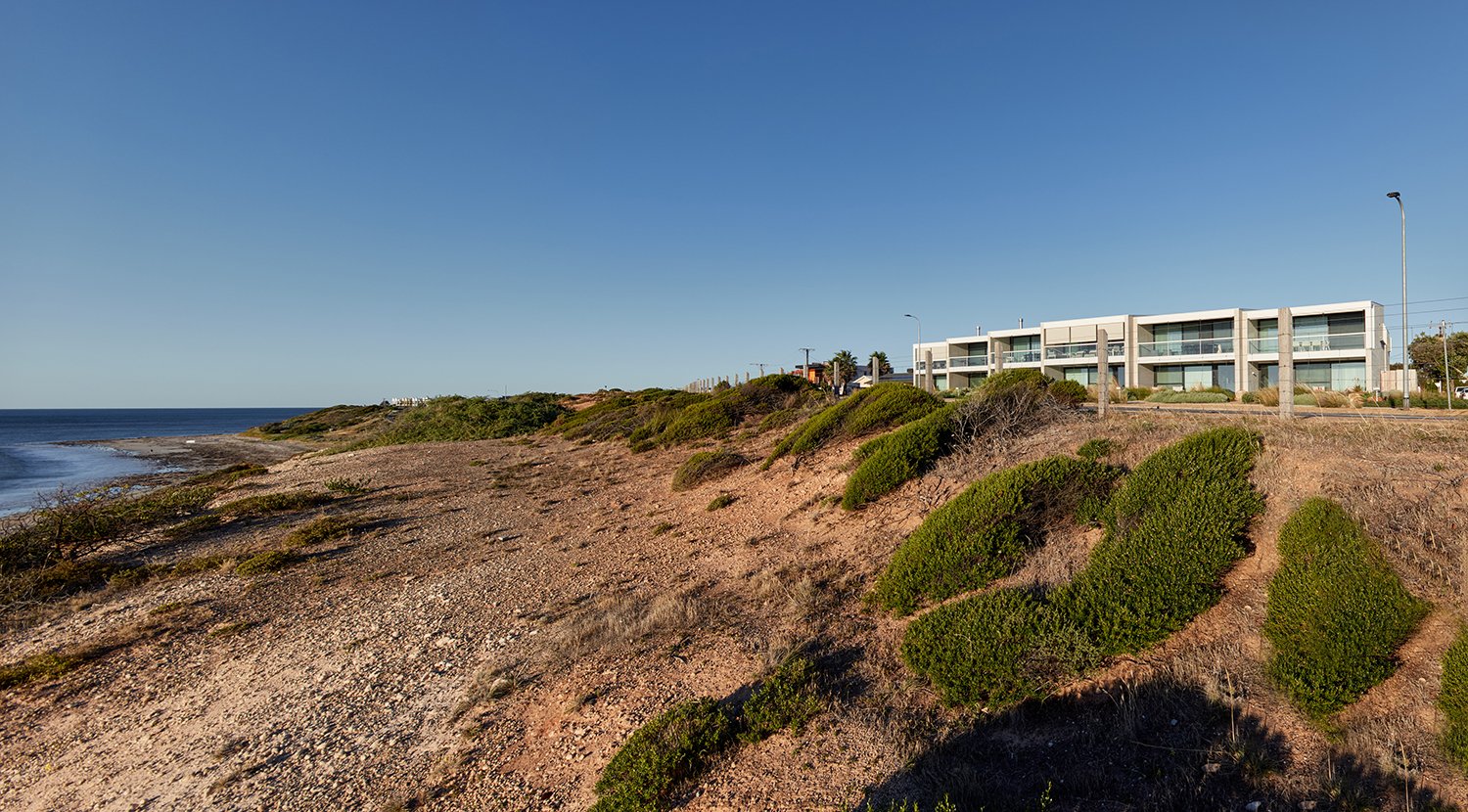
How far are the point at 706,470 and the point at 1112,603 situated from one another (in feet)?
36.3

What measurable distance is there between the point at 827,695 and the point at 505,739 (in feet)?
9.77

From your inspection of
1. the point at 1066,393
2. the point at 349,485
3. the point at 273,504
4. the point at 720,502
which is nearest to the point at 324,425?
the point at 349,485

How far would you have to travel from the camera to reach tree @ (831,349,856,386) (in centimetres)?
5403

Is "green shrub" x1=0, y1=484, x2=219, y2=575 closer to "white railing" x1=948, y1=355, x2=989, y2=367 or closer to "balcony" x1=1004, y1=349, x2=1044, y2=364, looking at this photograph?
"balcony" x1=1004, y1=349, x2=1044, y2=364

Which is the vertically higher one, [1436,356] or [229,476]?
[1436,356]

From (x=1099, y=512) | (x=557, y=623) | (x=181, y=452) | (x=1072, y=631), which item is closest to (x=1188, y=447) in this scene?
(x=1099, y=512)

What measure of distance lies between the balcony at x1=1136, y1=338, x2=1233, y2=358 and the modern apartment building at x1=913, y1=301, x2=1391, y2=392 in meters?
0.05

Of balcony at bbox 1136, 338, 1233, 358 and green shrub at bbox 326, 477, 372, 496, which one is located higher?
balcony at bbox 1136, 338, 1233, 358

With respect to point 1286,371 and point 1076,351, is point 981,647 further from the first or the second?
point 1076,351

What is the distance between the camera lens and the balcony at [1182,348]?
3328 centimetres

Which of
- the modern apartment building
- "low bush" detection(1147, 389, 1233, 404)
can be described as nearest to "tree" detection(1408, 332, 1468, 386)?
the modern apartment building

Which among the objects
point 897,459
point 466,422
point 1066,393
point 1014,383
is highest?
point 1014,383

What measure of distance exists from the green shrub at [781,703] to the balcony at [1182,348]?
3717 centimetres

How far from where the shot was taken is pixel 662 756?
4.72 metres
